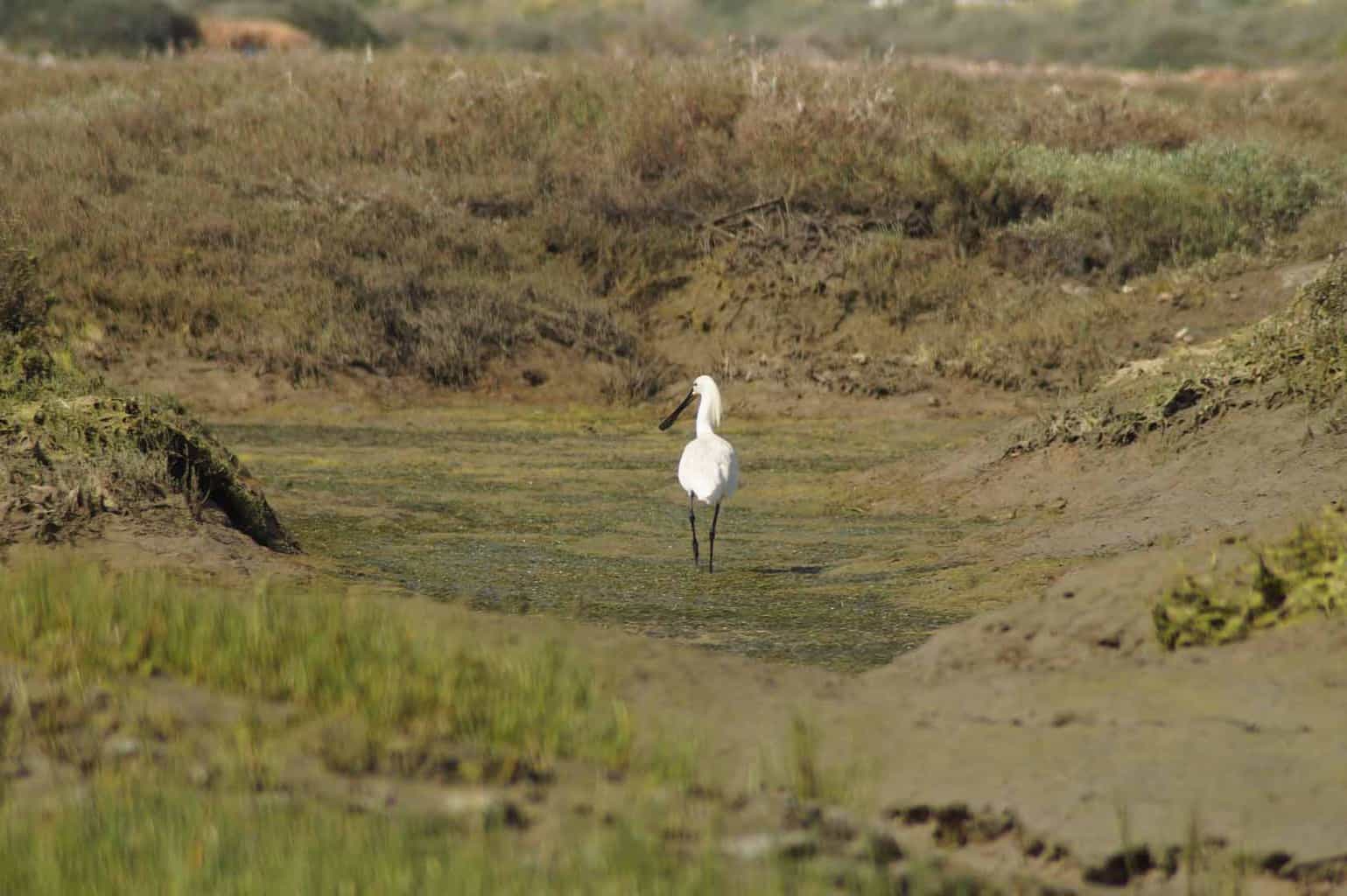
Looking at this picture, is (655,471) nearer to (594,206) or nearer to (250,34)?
(594,206)

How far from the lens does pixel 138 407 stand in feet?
37.0

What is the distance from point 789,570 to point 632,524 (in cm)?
235

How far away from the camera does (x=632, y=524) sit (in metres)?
13.8

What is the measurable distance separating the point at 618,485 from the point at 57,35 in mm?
Answer: 44079

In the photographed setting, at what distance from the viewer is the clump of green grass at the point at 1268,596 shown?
6.25 m

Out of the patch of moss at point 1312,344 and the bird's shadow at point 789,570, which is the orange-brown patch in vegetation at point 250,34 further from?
the bird's shadow at point 789,570

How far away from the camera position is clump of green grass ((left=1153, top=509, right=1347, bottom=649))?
20.5 ft

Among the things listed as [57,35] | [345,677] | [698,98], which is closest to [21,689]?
[345,677]

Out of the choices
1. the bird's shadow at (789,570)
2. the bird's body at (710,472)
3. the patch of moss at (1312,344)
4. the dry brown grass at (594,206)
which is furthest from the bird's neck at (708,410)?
the dry brown grass at (594,206)

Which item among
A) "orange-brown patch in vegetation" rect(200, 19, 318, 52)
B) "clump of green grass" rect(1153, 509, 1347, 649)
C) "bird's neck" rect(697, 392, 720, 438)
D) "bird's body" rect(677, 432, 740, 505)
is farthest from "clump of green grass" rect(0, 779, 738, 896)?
"orange-brown patch in vegetation" rect(200, 19, 318, 52)

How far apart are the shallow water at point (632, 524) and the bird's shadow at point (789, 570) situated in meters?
0.02

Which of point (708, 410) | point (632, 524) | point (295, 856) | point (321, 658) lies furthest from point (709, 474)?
point (295, 856)

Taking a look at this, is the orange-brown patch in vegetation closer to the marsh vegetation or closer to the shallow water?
the marsh vegetation

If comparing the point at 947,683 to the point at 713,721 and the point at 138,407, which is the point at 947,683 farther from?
the point at 138,407
